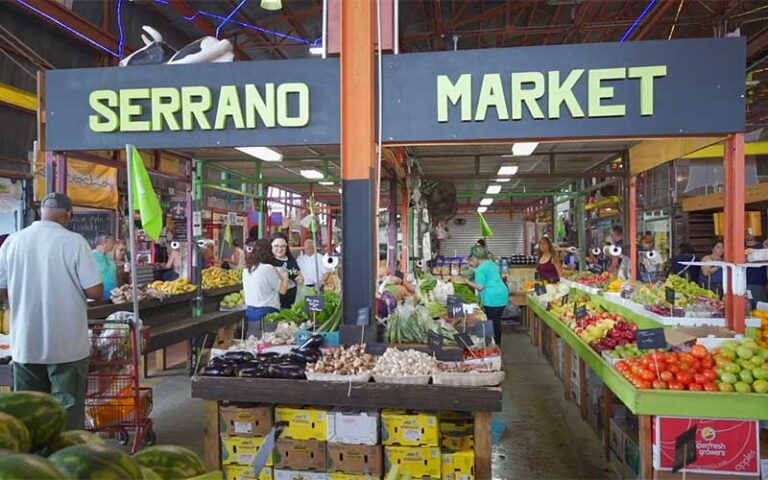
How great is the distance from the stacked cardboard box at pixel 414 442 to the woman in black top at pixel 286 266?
14.0ft

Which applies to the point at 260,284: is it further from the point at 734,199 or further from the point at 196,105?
the point at 734,199

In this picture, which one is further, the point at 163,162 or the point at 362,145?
the point at 163,162

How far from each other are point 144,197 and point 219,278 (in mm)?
5457

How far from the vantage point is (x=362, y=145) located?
3900 mm

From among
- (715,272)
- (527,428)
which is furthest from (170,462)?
(715,272)

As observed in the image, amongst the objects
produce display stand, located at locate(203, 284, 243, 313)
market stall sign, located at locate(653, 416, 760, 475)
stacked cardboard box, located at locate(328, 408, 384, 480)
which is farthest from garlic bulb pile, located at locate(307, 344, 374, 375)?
produce display stand, located at locate(203, 284, 243, 313)

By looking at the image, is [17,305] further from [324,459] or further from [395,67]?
[395,67]

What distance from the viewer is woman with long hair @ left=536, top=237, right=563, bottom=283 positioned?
370 inches

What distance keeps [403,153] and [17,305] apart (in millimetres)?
5906

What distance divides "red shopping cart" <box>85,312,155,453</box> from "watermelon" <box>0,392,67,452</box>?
3304 millimetres

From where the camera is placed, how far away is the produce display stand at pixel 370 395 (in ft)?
10.2

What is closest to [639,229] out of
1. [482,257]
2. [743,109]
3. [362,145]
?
[482,257]

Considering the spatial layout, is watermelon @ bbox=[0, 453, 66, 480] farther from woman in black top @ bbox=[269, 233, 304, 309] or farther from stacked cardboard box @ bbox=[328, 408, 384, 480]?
woman in black top @ bbox=[269, 233, 304, 309]

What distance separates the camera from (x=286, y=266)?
7762 millimetres
